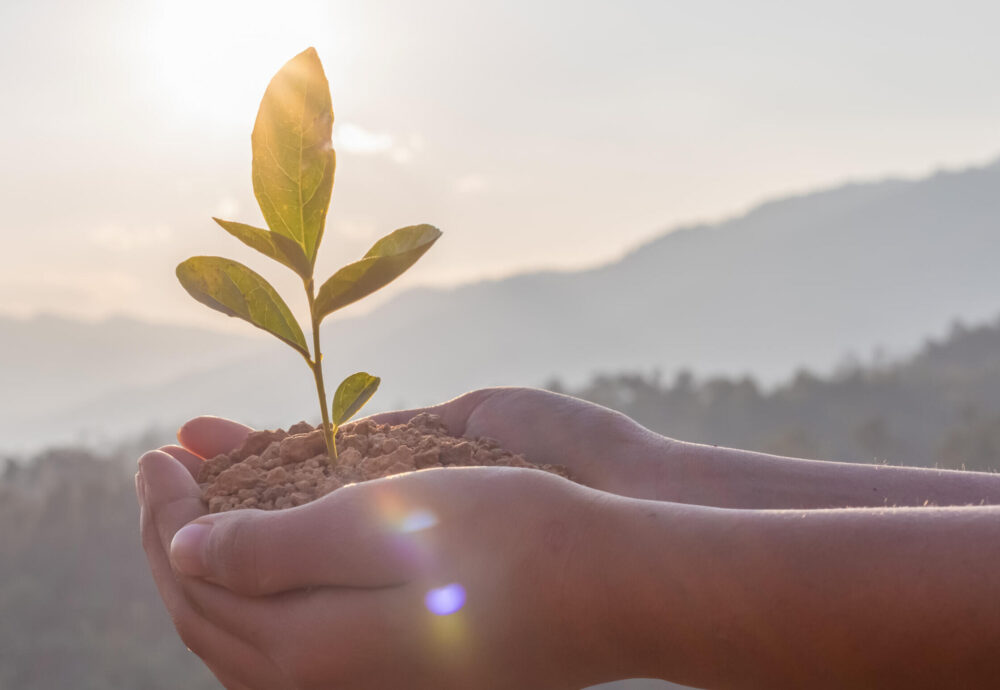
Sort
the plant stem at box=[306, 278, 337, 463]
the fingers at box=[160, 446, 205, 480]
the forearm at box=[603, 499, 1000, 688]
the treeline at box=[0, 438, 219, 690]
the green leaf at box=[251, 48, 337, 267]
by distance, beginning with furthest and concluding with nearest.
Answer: the treeline at box=[0, 438, 219, 690]
the fingers at box=[160, 446, 205, 480]
the plant stem at box=[306, 278, 337, 463]
the green leaf at box=[251, 48, 337, 267]
the forearm at box=[603, 499, 1000, 688]

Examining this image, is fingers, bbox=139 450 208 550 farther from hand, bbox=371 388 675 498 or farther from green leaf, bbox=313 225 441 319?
hand, bbox=371 388 675 498

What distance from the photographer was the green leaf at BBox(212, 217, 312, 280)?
1.20m

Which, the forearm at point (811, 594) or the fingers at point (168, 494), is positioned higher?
the fingers at point (168, 494)

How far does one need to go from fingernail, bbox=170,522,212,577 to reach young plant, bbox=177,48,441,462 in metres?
0.33

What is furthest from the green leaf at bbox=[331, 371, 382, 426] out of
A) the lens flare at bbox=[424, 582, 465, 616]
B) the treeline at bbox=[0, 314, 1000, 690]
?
the treeline at bbox=[0, 314, 1000, 690]

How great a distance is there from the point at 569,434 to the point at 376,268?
54 centimetres

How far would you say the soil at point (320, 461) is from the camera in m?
1.19

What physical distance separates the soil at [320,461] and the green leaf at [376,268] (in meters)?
0.25

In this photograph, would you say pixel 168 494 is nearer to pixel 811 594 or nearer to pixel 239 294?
pixel 239 294

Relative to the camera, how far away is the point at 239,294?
1.25 m

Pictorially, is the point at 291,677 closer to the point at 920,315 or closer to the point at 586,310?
the point at 920,315

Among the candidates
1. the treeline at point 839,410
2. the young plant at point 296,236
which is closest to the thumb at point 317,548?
the young plant at point 296,236

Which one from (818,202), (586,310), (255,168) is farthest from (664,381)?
(818,202)

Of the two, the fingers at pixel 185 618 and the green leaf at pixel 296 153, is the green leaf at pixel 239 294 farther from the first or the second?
the fingers at pixel 185 618
